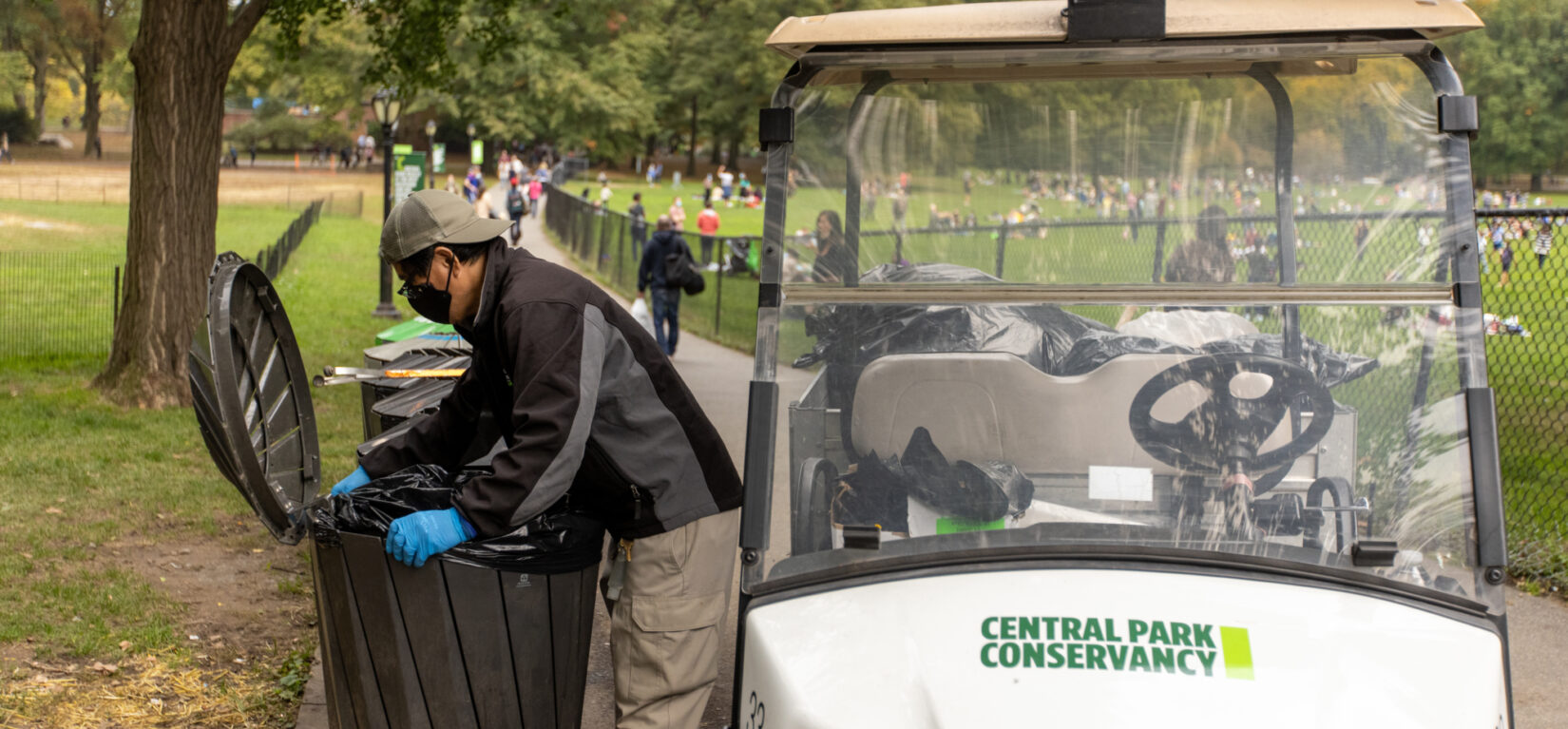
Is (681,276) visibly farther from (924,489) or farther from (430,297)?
(924,489)

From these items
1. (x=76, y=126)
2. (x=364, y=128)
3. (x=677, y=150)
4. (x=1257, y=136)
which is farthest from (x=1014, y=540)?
(x=76, y=126)

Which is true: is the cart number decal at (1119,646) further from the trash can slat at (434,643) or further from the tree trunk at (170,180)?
the tree trunk at (170,180)

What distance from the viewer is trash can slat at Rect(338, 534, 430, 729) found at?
10.7 feet

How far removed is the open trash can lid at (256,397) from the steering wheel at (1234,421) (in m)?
2.05

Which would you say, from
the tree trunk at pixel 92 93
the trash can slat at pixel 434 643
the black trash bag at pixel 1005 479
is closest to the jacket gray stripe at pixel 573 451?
the trash can slat at pixel 434 643

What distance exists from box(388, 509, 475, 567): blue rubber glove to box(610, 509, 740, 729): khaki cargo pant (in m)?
0.52

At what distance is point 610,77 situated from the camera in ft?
237

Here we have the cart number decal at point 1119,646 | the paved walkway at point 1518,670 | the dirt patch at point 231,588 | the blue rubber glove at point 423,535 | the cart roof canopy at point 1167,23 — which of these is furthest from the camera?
the dirt patch at point 231,588

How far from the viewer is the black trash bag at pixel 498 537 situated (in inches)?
130

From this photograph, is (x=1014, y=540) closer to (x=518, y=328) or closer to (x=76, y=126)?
(x=518, y=328)

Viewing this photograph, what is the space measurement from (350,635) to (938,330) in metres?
1.61

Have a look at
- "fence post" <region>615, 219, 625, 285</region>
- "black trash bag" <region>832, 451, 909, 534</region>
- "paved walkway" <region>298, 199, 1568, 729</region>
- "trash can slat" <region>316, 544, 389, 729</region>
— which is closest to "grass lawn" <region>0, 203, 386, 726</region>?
"paved walkway" <region>298, 199, 1568, 729</region>

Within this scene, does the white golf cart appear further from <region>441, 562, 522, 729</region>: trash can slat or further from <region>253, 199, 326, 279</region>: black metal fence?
<region>253, 199, 326, 279</region>: black metal fence

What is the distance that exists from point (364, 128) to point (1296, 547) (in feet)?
285
